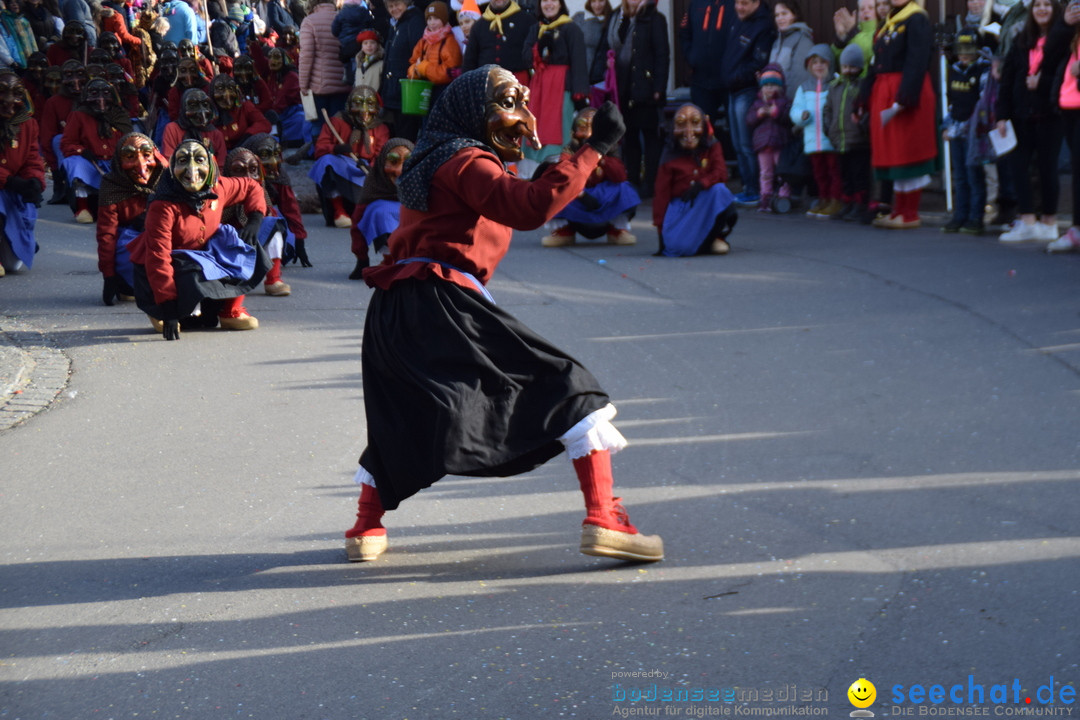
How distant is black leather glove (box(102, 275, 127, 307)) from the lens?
9.88 meters

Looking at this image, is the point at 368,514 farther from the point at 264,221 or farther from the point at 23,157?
→ the point at 23,157

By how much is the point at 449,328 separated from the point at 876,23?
9066 millimetres

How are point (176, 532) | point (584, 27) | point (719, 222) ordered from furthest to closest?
1. point (584, 27)
2. point (719, 222)
3. point (176, 532)

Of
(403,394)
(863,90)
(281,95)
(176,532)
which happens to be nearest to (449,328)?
(403,394)

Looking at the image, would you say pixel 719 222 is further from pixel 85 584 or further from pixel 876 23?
pixel 85 584

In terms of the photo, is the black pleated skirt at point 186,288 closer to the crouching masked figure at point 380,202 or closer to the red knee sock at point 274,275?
the red knee sock at point 274,275

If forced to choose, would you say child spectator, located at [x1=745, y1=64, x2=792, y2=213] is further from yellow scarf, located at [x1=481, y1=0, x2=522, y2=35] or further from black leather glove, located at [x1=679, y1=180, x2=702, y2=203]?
yellow scarf, located at [x1=481, y1=0, x2=522, y2=35]

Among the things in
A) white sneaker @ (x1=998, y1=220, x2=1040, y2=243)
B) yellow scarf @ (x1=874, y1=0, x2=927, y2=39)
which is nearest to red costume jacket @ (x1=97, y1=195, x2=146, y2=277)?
yellow scarf @ (x1=874, y1=0, x2=927, y2=39)

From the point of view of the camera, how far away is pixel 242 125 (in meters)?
14.1

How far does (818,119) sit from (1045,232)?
8.99 feet

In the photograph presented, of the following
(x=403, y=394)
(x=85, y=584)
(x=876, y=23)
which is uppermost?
(x=876, y=23)

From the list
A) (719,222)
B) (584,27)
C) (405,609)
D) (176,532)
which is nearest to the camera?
(405,609)

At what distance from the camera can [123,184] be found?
9.45 meters

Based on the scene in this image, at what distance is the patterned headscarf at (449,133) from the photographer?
4453mm
